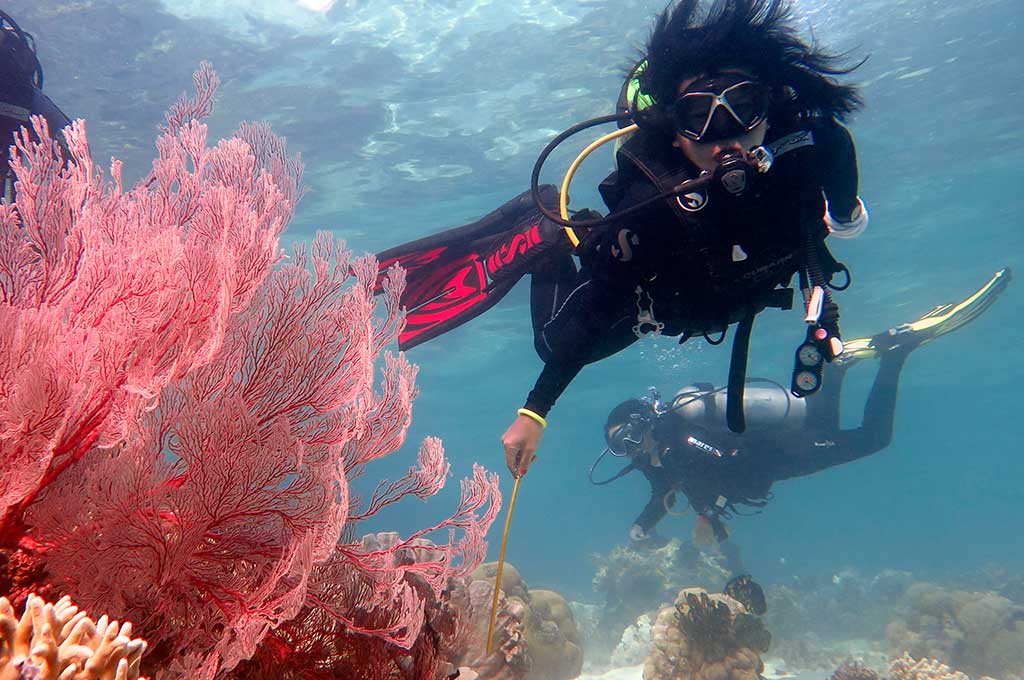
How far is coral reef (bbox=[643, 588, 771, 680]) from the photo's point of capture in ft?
25.8

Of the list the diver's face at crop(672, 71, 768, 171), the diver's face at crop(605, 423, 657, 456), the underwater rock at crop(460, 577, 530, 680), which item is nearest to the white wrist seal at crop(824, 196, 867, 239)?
the diver's face at crop(672, 71, 768, 171)

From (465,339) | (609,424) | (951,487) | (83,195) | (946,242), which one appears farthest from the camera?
(951,487)

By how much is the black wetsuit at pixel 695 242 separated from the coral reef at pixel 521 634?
1.64 m

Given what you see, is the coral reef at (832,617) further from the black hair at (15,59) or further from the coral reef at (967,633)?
the black hair at (15,59)

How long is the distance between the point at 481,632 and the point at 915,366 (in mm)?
48067

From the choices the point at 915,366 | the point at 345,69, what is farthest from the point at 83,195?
the point at 915,366

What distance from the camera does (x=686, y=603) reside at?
8.45 metres

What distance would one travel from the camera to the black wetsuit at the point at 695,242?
389 cm

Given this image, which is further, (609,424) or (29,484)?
(609,424)

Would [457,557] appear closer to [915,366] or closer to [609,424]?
[609,424]

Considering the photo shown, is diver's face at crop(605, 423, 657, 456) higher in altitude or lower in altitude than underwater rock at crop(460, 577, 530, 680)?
higher

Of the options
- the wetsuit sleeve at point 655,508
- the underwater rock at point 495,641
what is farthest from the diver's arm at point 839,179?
the wetsuit sleeve at point 655,508

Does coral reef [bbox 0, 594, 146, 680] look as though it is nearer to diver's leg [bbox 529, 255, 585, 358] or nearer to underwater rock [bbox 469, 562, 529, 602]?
diver's leg [bbox 529, 255, 585, 358]

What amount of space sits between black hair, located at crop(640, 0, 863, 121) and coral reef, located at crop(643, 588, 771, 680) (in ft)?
23.2
